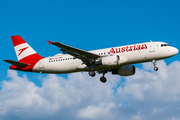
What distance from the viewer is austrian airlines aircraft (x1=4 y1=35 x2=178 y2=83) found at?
3903cm

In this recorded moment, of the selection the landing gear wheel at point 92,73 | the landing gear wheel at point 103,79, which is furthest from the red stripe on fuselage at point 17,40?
the landing gear wheel at point 103,79

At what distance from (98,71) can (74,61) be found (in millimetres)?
5536

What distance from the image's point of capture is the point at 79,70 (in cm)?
4212

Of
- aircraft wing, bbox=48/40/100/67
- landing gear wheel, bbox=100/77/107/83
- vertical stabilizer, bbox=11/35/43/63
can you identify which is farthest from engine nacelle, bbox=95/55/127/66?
vertical stabilizer, bbox=11/35/43/63

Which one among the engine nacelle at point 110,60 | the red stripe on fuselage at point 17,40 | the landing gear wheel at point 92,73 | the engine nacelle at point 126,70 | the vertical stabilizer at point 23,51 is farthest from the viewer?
the red stripe on fuselage at point 17,40

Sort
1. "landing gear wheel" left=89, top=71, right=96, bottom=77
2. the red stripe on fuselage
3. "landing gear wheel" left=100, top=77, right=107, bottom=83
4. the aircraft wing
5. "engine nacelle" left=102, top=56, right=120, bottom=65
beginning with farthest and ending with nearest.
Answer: the red stripe on fuselage
"landing gear wheel" left=100, top=77, right=107, bottom=83
"landing gear wheel" left=89, top=71, right=96, bottom=77
"engine nacelle" left=102, top=56, right=120, bottom=65
the aircraft wing

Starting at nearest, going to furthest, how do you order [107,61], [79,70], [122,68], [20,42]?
[107,61] → [79,70] → [122,68] → [20,42]

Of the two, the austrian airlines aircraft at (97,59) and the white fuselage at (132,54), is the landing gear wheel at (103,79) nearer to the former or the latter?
the austrian airlines aircraft at (97,59)

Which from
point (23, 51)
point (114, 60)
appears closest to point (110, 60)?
point (114, 60)

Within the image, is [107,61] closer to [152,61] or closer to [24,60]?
[152,61]

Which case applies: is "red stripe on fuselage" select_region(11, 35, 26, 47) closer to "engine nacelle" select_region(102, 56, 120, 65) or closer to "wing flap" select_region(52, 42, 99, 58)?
"wing flap" select_region(52, 42, 99, 58)

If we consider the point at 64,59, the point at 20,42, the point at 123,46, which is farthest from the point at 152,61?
the point at 20,42

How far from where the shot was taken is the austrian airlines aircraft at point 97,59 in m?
39.0

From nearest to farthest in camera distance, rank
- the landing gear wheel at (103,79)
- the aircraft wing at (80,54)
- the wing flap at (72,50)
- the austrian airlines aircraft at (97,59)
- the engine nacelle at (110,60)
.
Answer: the wing flap at (72,50) < the aircraft wing at (80,54) < the engine nacelle at (110,60) < the austrian airlines aircraft at (97,59) < the landing gear wheel at (103,79)
